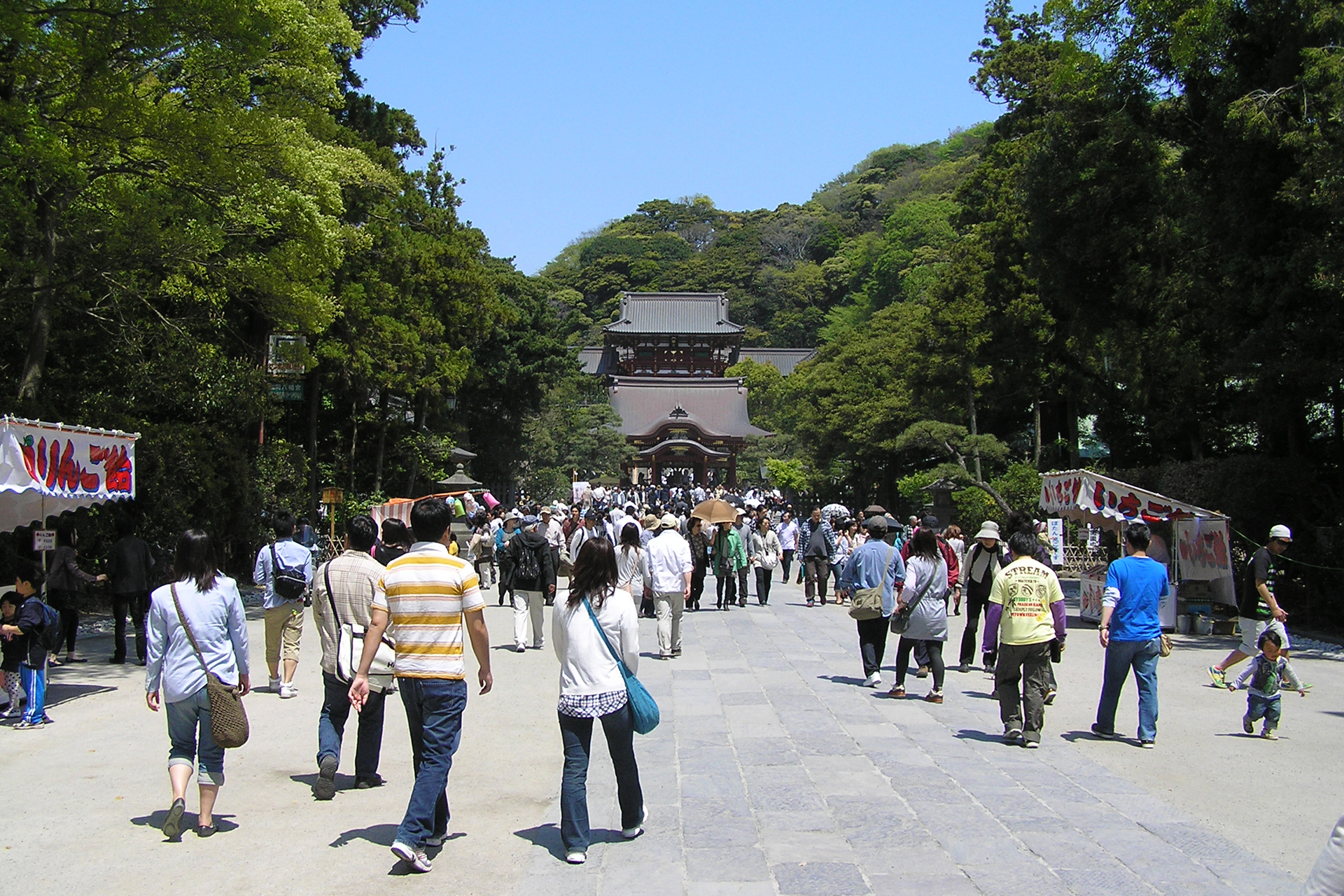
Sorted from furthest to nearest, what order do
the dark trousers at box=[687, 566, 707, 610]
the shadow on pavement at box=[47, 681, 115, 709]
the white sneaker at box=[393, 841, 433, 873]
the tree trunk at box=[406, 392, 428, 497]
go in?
the tree trunk at box=[406, 392, 428, 497] → the dark trousers at box=[687, 566, 707, 610] → the shadow on pavement at box=[47, 681, 115, 709] → the white sneaker at box=[393, 841, 433, 873]

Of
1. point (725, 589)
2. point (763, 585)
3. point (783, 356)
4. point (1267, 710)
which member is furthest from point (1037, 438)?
point (783, 356)

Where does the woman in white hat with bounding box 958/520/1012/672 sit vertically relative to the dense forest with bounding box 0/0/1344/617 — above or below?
below

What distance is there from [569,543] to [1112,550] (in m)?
7.02

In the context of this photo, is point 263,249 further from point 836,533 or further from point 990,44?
point 990,44

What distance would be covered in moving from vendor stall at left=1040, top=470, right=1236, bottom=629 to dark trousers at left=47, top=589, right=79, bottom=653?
10.1m

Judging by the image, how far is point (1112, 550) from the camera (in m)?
13.5

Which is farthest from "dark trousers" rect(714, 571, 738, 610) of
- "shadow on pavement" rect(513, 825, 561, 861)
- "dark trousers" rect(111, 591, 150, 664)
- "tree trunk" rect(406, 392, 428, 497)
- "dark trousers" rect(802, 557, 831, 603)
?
"tree trunk" rect(406, 392, 428, 497)

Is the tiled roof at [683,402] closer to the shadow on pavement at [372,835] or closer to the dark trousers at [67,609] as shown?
the dark trousers at [67,609]

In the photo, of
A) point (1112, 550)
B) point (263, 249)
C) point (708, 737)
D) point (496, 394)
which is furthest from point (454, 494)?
point (708, 737)

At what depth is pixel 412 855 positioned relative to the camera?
4148 millimetres

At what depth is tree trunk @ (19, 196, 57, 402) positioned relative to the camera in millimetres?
11141

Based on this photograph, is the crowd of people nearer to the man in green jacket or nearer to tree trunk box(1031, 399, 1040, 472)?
the man in green jacket

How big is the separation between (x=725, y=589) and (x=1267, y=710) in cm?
979

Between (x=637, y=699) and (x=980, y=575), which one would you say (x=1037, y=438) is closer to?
(x=980, y=575)
